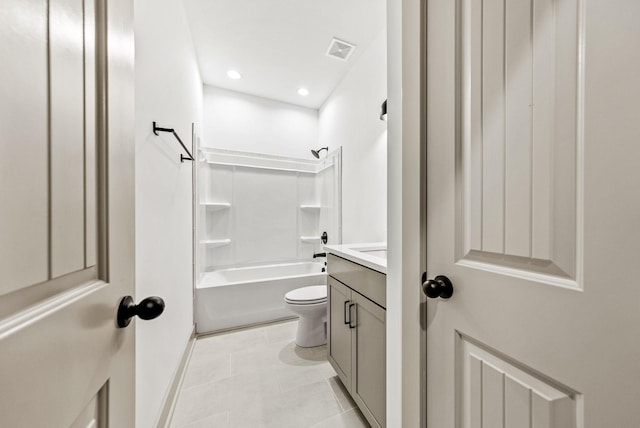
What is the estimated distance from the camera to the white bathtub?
7.57 feet

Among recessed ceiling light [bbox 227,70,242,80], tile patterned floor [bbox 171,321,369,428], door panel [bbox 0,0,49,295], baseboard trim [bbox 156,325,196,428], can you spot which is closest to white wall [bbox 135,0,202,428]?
baseboard trim [bbox 156,325,196,428]

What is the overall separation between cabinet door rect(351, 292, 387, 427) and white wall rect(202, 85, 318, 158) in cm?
255

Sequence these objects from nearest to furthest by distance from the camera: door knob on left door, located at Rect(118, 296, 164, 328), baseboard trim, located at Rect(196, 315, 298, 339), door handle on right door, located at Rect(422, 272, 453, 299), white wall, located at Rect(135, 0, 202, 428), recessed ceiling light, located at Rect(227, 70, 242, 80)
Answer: door knob on left door, located at Rect(118, 296, 164, 328) < door handle on right door, located at Rect(422, 272, 453, 299) < white wall, located at Rect(135, 0, 202, 428) < baseboard trim, located at Rect(196, 315, 298, 339) < recessed ceiling light, located at Rect(227, 70, 242, 80)

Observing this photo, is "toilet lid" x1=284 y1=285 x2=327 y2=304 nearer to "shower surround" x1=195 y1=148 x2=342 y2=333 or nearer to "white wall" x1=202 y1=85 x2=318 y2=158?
"shower surround" x1=195 y1=148 x2=342 y2=333

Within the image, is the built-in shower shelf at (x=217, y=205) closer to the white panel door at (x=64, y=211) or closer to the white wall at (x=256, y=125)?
the white wall at (x=256, y=125)

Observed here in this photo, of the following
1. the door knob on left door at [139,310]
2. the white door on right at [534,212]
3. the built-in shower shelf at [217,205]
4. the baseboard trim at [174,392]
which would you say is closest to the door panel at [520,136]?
the white door on right at [534,212]

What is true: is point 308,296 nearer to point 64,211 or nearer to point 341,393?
point 341,393

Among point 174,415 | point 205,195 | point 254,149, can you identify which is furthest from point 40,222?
point 254,149

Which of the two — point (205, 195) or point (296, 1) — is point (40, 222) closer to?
point (296, 1)

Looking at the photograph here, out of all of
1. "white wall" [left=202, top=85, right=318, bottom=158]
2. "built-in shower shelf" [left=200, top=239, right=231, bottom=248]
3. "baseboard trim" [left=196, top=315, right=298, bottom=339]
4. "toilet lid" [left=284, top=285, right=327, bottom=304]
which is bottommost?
"baseboard trim" [left=196, top=315, right=298, bottom=339]

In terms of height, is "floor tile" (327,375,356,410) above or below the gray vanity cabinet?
below

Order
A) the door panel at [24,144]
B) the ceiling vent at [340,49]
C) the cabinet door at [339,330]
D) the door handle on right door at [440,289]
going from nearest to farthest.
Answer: the door panel at [24,144] → the door handle on right door at [440,289] → the cabinet door at [339,330] → the ceiling vent at [340,49]

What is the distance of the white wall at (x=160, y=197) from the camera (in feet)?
3.40

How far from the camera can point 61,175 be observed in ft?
1.18
